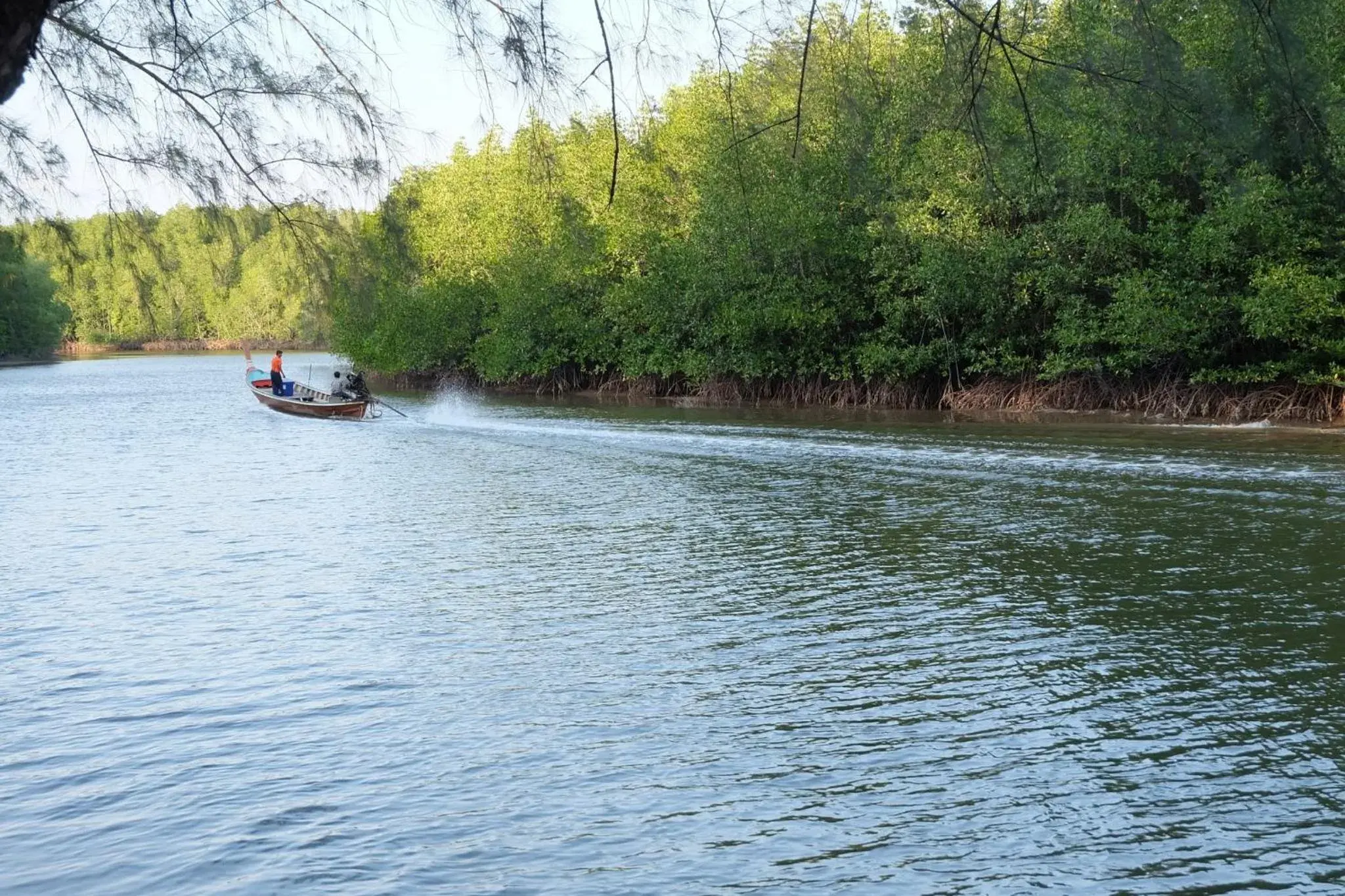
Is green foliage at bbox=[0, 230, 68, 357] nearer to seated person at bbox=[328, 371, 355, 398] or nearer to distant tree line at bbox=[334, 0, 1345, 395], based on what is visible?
distant tree line at bbox=[334, 0, 1345, 395]

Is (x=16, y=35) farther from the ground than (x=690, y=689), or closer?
farther from the ground

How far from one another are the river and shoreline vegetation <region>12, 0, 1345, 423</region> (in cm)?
279

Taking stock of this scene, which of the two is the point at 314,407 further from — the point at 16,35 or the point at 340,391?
the point at 16,35

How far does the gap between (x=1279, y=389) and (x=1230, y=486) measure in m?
10.7

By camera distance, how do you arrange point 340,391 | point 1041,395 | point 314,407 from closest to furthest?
point 1041,395 < point 314,407 < point 340,391

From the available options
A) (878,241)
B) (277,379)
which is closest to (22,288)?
(878,241)

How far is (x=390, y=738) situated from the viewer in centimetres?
848

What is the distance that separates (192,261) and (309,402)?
35187mm

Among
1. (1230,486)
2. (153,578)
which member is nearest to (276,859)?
(153,578)

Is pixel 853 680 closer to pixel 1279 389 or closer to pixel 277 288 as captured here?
pixel 277 288

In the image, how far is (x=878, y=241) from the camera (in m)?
35.4

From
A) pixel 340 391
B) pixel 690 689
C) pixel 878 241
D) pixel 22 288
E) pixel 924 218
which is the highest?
pixel 924 218

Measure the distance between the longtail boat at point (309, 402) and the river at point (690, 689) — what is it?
56.5 ft

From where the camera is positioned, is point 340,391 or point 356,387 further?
point 356,387
